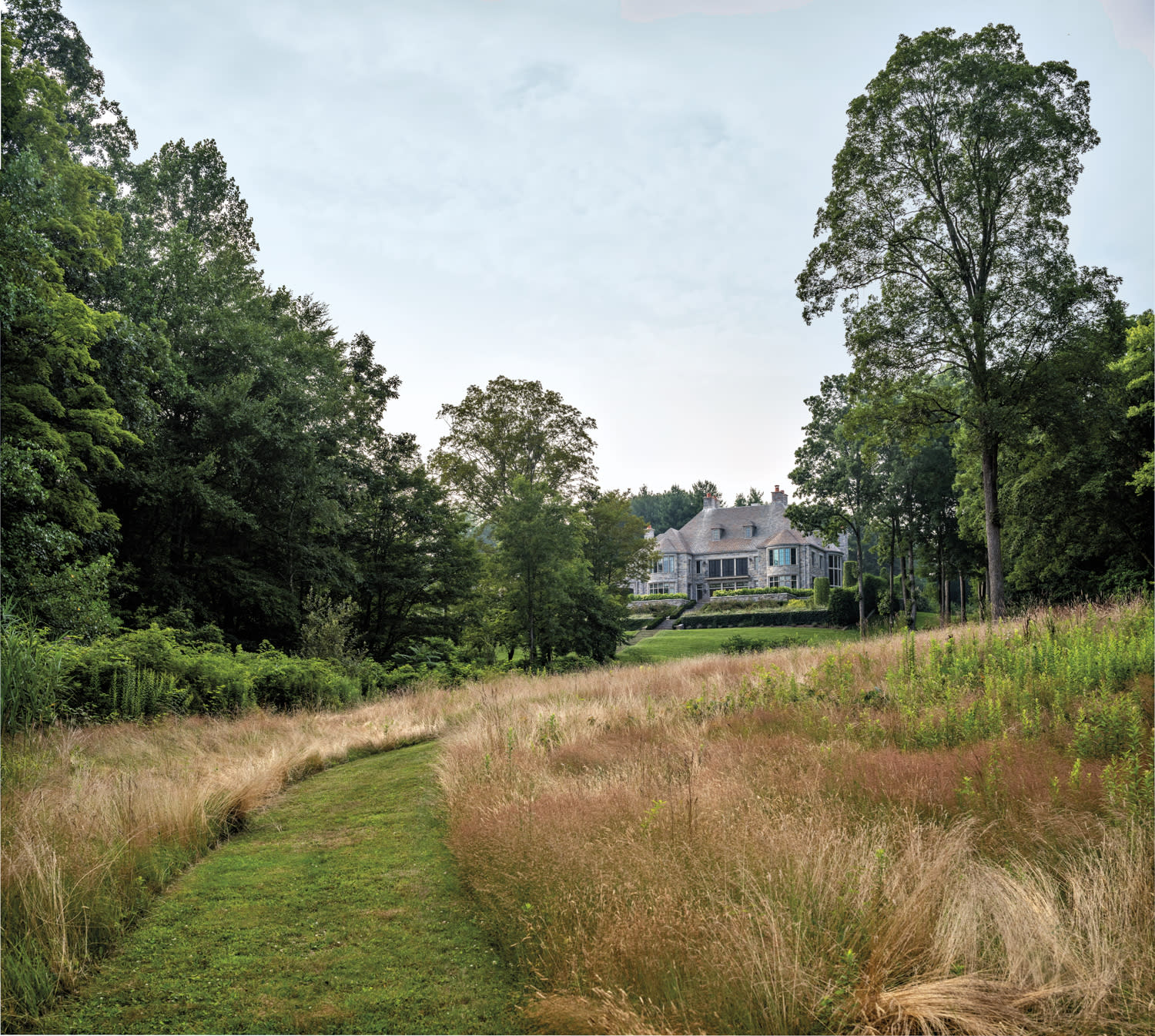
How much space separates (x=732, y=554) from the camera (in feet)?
214

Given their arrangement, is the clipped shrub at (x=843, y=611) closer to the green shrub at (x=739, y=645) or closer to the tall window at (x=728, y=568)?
the green shrub at (x=739, y=645)

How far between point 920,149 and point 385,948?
20691 millimetres

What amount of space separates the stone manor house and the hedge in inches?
664

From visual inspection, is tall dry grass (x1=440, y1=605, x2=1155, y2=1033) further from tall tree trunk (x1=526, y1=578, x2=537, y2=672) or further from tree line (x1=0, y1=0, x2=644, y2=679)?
tall tree trunk (x1=526, y1=578, x2=537, y2=672)

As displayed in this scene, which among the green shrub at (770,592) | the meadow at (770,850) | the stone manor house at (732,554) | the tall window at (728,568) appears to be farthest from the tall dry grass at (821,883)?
the tall window at (728,568)

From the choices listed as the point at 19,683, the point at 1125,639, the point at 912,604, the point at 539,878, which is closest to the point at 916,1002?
the point at 539,878

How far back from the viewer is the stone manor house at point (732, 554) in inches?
2486

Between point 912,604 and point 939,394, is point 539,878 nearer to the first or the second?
point 939,394

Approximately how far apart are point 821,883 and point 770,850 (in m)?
0.38

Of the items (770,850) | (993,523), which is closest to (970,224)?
(993,523)

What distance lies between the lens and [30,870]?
4062 mm

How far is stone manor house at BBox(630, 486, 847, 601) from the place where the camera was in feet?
207

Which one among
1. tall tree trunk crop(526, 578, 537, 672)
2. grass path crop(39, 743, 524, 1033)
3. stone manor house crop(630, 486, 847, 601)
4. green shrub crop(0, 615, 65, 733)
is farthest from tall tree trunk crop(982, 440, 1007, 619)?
stone manor house crop(630, 486, 847, 601)

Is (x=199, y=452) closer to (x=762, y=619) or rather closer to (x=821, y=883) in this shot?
(x=821, y=883)
